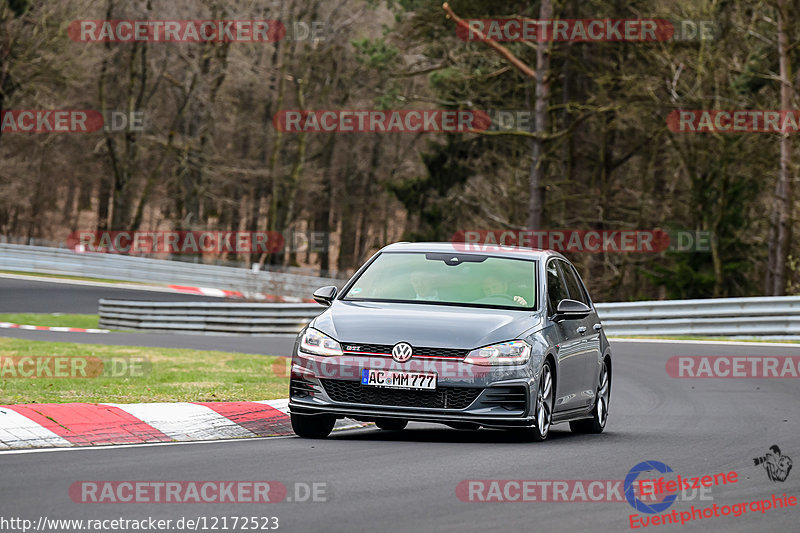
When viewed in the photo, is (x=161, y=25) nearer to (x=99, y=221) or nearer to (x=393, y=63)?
(x=393, y=63)

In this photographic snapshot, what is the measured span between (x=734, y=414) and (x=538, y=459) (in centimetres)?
472

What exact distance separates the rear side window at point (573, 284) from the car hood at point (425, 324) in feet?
5.27

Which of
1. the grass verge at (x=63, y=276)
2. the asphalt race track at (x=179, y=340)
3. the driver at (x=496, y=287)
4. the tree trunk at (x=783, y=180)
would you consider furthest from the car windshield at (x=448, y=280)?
the grass verge at (x=63, y=276)

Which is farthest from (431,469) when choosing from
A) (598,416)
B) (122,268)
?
(122,268)

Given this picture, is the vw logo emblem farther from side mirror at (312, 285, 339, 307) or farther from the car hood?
side mirror at (312, 285, 339, 307)

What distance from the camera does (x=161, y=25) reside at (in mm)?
52438

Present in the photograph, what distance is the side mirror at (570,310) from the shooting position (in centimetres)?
1034

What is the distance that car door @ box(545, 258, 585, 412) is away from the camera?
10.3m

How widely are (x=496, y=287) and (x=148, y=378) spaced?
656 centimetres

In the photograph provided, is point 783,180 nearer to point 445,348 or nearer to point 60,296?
point 60,296

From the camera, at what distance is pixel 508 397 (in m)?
9.44

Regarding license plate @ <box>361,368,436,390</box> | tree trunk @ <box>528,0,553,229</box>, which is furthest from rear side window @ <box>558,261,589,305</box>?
tree trunk @ <box>528,0,553,229</box>

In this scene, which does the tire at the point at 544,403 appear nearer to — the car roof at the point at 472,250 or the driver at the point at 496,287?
the driver at the point at 496,287

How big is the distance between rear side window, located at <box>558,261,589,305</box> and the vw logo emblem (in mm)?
2780
